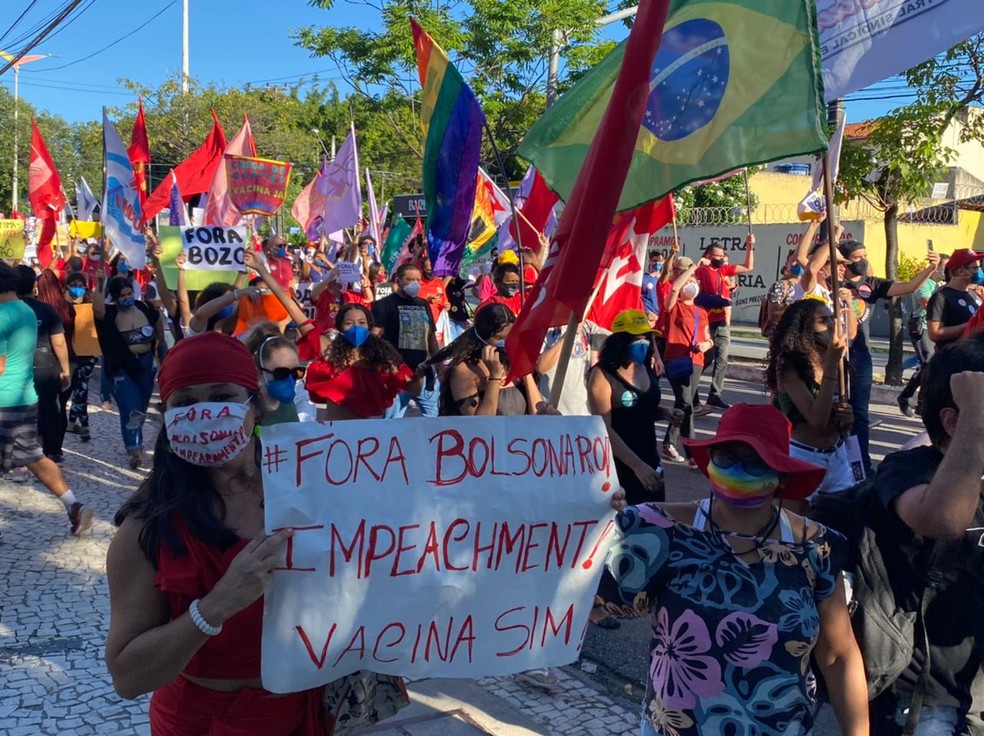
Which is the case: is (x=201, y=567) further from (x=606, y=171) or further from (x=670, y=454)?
(x=670, y=454)

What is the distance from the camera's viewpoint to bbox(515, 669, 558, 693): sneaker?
174 inches

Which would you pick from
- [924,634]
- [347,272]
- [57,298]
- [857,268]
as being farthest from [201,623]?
[57,298]

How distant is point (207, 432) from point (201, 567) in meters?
0.31

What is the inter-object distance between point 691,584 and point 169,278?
23.7ft

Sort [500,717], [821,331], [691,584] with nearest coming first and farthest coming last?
1. [691,584]
2. [500,717]
3. [821,331]

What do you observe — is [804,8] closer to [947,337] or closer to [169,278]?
[947,337]

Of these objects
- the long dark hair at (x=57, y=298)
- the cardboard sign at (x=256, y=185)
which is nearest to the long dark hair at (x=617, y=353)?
the long dark hair at (x=57, y=298)

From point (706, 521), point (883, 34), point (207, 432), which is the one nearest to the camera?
point (207, 432)

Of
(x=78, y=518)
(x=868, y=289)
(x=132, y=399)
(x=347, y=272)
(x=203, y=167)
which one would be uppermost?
(x=203, y=167)

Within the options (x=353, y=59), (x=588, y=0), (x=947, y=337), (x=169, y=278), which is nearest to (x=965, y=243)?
(x=588, y=0)

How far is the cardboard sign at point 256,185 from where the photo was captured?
1111cm

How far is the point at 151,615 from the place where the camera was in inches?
80.8

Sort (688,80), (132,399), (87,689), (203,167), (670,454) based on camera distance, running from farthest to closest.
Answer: (203,167) → (670,454) → (132,399) → (87,689) → (688,80)

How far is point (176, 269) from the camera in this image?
→ 855 centimetres
